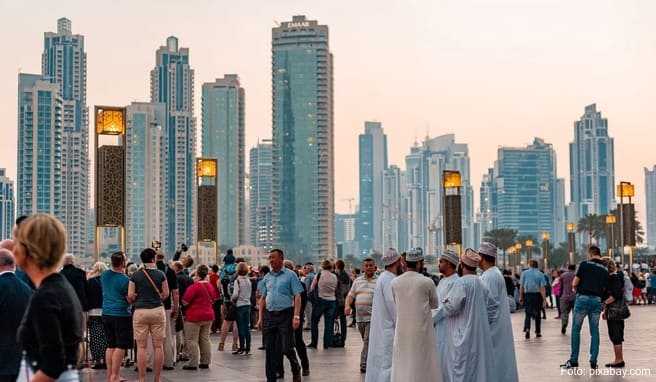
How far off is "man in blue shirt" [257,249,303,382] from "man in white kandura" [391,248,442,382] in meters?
3.52

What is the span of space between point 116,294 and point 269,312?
2.12 meters

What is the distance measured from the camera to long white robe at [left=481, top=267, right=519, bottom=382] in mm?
10672

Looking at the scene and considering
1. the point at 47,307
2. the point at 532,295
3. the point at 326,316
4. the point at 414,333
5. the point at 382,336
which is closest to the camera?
the point at 47,307

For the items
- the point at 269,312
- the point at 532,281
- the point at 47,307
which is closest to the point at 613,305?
the point at 269,312

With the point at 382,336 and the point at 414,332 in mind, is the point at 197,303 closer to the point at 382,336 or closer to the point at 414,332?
the point at 382,336

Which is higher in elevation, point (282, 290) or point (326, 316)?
point (282, 290)

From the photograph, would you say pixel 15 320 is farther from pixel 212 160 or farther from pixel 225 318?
pixel 212 160

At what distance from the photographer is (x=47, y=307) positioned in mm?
5312

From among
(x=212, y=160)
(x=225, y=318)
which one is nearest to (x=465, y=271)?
(x=225, y=318)

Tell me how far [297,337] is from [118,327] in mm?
2993

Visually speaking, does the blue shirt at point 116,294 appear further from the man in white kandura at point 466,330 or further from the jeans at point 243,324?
the jeans at point 243,324

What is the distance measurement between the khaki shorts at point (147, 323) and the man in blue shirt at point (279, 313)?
1.42 m

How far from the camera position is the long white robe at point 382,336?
10.9 meters

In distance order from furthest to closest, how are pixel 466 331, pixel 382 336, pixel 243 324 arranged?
1. pixel 243 324
2. pixel 382 336
3. pixel 466 331
